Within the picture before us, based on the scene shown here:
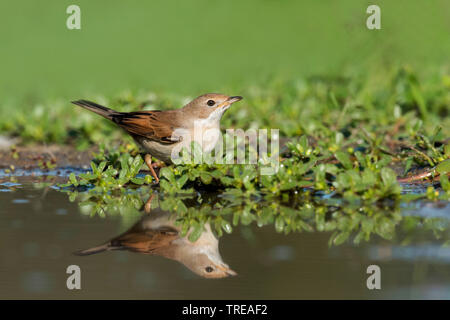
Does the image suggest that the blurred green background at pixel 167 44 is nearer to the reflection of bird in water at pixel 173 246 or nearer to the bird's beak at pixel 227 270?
the reflection of bird in water at pixel 173 246

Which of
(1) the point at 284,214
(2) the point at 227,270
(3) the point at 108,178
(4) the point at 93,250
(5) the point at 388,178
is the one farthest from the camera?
(3) the point at 108,178

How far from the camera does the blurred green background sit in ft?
43.4

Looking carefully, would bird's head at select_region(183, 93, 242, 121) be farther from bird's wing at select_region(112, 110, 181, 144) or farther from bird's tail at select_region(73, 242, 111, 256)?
bird's tail at select_region(73, 242, 111, 256)

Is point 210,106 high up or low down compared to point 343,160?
up

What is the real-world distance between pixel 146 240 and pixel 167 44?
990 centimetres

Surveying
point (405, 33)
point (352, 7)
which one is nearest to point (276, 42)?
point (352, 7)

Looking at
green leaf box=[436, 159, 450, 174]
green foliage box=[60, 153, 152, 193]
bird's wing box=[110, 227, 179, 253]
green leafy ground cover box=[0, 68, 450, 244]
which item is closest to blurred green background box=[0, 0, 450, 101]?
green leafy ground cover box=[0, 68, 450, 244]

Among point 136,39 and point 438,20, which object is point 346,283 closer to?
point 438,20

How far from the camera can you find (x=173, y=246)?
488 centimetres

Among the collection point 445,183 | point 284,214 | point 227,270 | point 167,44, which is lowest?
point 227,270

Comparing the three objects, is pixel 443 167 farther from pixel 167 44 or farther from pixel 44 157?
pixel 167 44

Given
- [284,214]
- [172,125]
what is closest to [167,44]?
[172,125]

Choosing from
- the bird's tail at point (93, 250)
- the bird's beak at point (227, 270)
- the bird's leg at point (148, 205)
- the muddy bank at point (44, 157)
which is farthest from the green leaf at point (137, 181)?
the bird's beak at point (227, 270)

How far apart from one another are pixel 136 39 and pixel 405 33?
5464 millimetres
